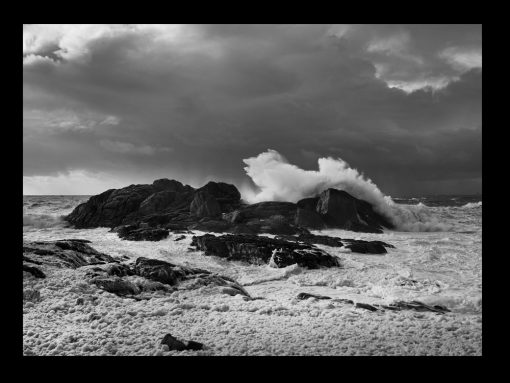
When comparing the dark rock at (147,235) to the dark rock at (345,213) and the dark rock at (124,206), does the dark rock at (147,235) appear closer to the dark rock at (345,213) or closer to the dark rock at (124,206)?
the dark rock at (124,206)

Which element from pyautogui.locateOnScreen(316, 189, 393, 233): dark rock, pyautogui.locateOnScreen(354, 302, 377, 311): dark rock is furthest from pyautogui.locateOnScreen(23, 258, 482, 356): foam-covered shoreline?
pyautogui.locateOnScreen(316, 189, 393, 233): dark rock

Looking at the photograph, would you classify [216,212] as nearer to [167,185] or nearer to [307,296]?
[167,185]

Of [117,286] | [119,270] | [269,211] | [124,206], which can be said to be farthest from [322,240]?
[124,206]

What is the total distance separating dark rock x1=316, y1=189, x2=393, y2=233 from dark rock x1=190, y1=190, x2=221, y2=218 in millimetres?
9018

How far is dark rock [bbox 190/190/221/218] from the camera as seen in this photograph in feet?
103

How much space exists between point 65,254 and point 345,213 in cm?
2284

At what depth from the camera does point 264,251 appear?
58.9 feet

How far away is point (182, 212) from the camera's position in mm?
32344

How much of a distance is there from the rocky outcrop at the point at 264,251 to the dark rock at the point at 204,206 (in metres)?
10.8

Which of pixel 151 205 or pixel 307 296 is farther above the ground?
pixel 151 205

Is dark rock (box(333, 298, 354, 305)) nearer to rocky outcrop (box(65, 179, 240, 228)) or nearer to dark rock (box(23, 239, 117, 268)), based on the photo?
dark rock (box(23, 239, 117, 268))
